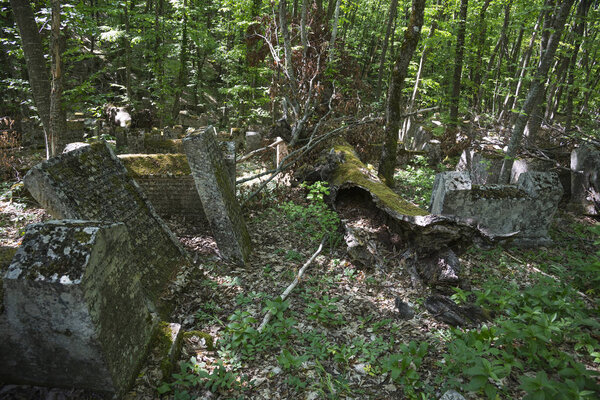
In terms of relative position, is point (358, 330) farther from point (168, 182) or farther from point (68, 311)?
point (168, 182)

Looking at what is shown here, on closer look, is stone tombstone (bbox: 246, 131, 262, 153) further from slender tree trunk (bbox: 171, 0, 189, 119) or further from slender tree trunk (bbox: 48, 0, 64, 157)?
slender tree trunk (bbox: 48, 0, 64, 157)

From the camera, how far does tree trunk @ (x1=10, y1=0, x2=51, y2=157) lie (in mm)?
6609

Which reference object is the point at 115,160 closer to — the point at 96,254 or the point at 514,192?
the point at 96,254

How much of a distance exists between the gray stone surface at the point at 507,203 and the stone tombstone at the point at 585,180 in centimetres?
269

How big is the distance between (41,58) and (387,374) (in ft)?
29.9

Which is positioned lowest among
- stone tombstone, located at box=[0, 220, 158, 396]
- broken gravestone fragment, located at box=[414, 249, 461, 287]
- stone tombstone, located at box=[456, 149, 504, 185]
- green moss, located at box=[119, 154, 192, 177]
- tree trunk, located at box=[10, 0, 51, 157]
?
stone tombstone, located at box=[456, 149, 504, 185]

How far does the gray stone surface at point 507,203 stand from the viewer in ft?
18.9

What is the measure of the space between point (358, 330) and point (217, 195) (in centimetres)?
273

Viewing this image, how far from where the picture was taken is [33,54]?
6754mm

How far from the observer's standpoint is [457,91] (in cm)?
1196

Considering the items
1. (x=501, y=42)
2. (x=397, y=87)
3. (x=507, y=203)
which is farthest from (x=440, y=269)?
(x=501, y=42)

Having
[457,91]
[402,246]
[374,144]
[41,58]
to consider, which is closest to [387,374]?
[402,246]

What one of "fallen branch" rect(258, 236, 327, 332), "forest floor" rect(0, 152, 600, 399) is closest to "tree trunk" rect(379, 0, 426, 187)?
"forest floor" rect(0, 152, 600, 399)

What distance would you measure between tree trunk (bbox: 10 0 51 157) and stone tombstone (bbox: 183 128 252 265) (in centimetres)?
438
